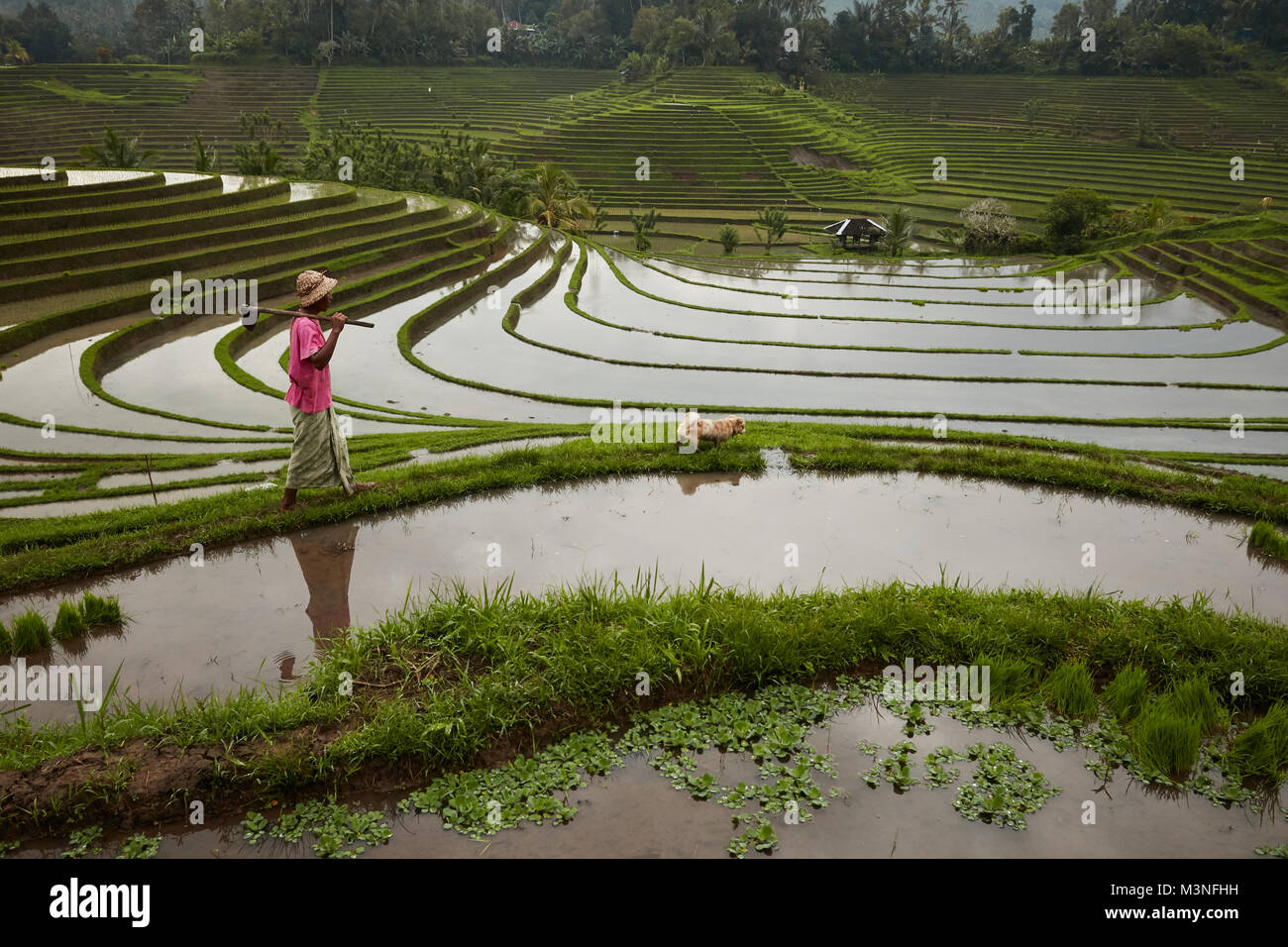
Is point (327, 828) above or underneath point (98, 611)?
underneath

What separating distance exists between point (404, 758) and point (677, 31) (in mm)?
69028

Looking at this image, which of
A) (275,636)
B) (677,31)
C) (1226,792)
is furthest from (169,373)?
(677,31)

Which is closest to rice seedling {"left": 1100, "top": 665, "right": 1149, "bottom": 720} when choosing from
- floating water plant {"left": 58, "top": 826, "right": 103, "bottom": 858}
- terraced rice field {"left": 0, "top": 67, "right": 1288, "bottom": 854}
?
terraced rice field {"left": 0, "top": 67, "right": 1288, "bottom": 854}

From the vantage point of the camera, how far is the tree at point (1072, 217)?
31031mm

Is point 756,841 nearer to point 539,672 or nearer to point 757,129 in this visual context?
point 539,672

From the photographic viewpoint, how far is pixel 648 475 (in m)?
7.34

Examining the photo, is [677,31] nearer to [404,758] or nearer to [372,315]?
[372,315]

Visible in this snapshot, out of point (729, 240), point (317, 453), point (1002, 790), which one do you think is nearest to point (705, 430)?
point (317, 453)

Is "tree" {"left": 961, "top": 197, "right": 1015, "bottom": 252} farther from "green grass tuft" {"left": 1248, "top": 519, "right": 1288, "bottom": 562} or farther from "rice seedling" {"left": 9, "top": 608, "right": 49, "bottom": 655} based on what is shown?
"rice seedling" {"left": 9, "top": 608, "right": 49, "bottom": 655}

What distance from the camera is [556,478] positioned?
716 cm

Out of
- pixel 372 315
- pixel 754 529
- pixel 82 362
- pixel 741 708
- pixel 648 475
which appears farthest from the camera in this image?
pixel 372 315

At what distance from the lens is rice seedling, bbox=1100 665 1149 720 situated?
4.17 metres

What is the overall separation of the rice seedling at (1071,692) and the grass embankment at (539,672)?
0.05 feet

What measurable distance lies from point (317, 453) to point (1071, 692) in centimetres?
498
